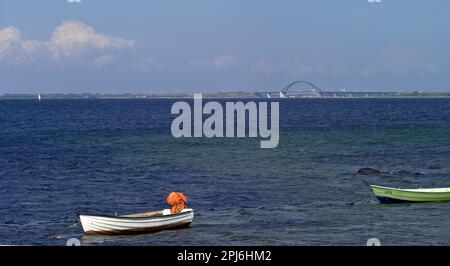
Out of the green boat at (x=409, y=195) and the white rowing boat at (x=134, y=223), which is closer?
the white rowing boat at (x=134, y=223)

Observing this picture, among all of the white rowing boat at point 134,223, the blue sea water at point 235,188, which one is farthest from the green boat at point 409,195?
the white rowing boat at point 134,223

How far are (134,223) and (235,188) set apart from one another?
42.8ft

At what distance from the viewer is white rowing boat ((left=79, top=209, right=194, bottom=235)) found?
2084cm

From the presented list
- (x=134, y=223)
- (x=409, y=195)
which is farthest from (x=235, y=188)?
(x=134, y=223)

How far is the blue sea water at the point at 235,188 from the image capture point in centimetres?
2247

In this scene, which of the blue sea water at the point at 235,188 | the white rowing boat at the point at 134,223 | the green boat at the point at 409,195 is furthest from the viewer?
the green boat at the point at 409,195

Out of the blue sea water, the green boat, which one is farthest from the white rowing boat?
the green boat

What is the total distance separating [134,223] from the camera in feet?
70.2

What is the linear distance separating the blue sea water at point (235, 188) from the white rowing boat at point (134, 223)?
0.28 metres

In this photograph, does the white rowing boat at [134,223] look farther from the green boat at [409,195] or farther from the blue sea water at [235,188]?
the green boat at [409,195]

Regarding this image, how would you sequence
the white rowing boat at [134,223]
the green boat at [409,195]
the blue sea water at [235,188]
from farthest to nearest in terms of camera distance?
the green boat at [409,195] < the blue sea water at [235,188] < the white rowing boat at [134,223]
